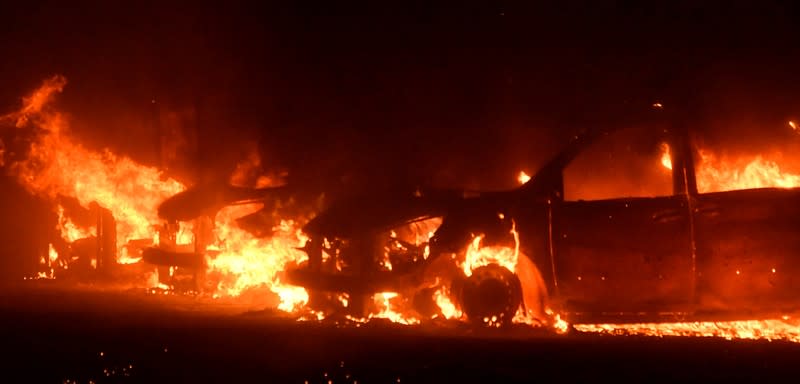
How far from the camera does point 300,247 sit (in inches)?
360

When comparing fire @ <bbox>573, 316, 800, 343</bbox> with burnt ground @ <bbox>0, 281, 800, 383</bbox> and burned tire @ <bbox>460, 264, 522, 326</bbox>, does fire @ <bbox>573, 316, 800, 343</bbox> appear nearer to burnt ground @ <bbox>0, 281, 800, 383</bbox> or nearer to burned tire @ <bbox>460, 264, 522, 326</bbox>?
burnt ground @ <bbox>0, 281, 800, 383</bbox>

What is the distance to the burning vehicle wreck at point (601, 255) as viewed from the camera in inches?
264

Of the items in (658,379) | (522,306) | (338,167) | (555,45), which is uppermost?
(555,45)

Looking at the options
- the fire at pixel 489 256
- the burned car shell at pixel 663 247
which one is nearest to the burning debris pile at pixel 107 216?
the fire at pixel 489 256

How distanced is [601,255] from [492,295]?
1045 mm

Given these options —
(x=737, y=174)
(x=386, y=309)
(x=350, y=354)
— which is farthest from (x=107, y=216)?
(x=737, y=174)

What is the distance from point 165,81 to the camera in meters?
15.4

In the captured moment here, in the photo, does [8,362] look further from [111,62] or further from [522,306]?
[111,62]

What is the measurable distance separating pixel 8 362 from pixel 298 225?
4.07m

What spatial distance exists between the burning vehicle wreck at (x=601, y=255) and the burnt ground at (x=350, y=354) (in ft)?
0.95

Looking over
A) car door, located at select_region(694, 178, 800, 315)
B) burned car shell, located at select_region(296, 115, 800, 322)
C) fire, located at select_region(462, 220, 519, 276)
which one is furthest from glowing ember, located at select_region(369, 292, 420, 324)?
car door, located at select_region(694, 178, 800, 315)

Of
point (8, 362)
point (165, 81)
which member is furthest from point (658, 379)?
point (165, 81)

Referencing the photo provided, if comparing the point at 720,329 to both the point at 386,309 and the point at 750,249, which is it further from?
the point at 386,309

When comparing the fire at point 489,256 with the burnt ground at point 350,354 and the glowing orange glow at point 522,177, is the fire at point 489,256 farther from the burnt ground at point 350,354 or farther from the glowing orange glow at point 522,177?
the glowing orange glow at point 522,177
